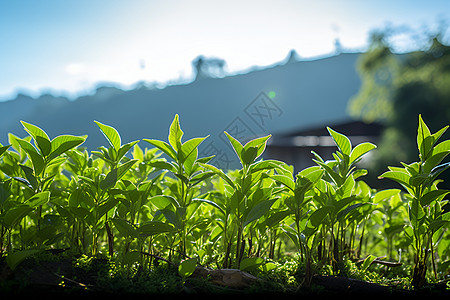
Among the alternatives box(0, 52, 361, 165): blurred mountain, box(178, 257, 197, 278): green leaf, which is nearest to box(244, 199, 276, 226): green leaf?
box(178, 257, 197, 278): green leaf

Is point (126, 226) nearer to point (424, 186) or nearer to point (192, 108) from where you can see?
point (424, 186)

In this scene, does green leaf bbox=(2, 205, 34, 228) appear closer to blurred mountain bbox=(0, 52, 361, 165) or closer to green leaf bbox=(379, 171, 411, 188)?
green leaf bbox=(379, 171, 411, 188)

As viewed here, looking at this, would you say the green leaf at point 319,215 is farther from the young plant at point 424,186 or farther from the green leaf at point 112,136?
the green leaf at point 112,136

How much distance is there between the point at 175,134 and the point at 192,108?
4.40 meters

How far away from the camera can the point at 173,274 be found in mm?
540

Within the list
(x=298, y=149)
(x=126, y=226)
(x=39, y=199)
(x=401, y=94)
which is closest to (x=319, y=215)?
(x=126, y=226)

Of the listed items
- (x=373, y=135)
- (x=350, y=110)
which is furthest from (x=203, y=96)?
(x=350, y=110)

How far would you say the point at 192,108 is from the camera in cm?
489

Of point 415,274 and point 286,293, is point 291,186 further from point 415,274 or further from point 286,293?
point 415,274

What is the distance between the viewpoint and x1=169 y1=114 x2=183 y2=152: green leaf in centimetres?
54

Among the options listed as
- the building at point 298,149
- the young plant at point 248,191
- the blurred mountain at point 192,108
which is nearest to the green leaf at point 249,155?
the young plant at point 248,191

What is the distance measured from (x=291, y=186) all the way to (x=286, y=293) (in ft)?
0.54

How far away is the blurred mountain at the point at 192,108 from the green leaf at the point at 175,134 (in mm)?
601

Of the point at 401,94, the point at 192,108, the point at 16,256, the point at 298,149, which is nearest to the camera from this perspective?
the point at 16,256
